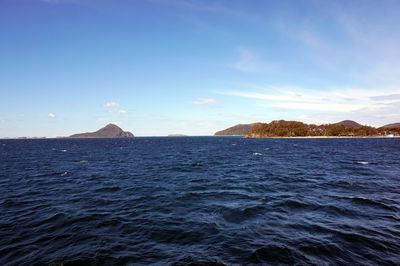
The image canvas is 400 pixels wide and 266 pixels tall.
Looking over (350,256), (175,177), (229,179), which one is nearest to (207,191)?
(229,179)

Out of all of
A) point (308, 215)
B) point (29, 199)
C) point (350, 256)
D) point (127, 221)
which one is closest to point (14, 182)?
point (29, 199)

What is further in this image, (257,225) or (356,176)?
(356,176)

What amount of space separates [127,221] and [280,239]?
10.6 m

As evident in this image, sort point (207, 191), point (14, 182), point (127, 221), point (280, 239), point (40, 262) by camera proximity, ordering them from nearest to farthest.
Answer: point (40, 262) < point (280, 239) < point (127, 221) < point (207, 191) < point (14, 182)

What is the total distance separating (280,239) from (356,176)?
1049 inches

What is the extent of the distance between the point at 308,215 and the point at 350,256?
6246 mm

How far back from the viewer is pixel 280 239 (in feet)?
46.7

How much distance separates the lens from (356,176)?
113ft

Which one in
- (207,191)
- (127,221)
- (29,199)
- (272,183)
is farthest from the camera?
(272,183)

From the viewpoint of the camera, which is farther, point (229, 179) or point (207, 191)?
point (229, 179)

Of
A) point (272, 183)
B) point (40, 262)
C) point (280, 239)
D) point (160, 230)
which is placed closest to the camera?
point (40, 262)

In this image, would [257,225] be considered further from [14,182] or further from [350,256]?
[14,182]

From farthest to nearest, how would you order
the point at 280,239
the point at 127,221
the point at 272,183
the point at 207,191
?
the point at 272,183 < the point at 207,191 < the point at 127,221 < the point at 280,239

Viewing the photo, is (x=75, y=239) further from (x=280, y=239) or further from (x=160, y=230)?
Answer: (x=280, y=239)
